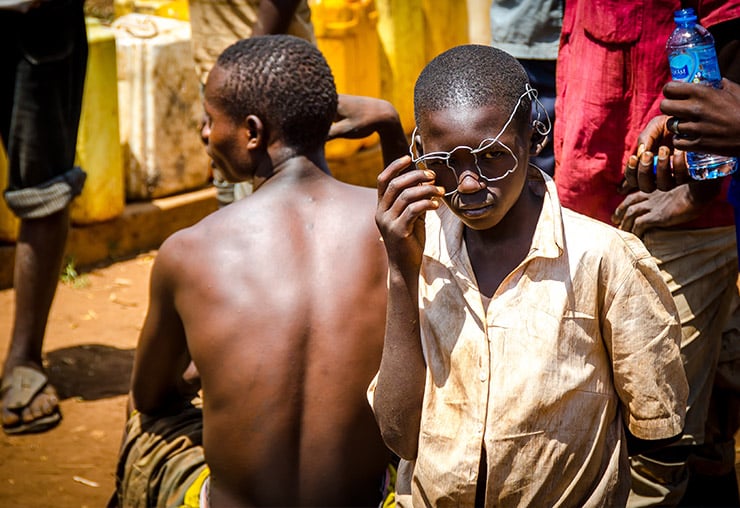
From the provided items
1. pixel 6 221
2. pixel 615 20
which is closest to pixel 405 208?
pixel 615 20

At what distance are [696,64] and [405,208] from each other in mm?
900

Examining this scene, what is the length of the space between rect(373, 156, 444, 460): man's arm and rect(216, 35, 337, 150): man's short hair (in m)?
1.05

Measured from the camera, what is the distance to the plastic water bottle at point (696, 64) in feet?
8.70

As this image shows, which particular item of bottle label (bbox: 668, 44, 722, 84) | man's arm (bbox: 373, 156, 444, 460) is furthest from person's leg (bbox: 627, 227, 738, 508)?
man's arm (bbox: 373, 156, 444, 460)

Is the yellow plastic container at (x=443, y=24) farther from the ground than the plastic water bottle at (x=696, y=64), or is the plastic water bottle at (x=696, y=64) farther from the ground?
the plastic water bottle at (x=696, y=64)

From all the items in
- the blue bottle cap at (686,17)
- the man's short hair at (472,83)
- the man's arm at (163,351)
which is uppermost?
the man's short hair at (472,83)

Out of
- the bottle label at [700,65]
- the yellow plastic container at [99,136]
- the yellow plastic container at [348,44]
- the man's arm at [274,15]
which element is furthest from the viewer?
the yellow plastic container at [348,44]

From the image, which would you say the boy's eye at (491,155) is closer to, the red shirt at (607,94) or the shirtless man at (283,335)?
the shirtless man at (283,335)

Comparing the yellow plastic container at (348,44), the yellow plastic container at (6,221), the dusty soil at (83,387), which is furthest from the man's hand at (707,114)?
the yellow plastic container at (348,44)

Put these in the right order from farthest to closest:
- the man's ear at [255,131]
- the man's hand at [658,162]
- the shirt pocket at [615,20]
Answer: the man's ear at [255,131]
the shirt pocket at [615,20]
the man's hand at [658,162]

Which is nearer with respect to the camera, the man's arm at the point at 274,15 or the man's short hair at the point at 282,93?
the man's short hair at the point at 282,93

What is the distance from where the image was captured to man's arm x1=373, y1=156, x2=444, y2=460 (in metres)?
2.24

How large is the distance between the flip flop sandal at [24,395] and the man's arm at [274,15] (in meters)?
1.78

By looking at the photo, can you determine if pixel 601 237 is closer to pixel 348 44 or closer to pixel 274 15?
pixel 274 15
